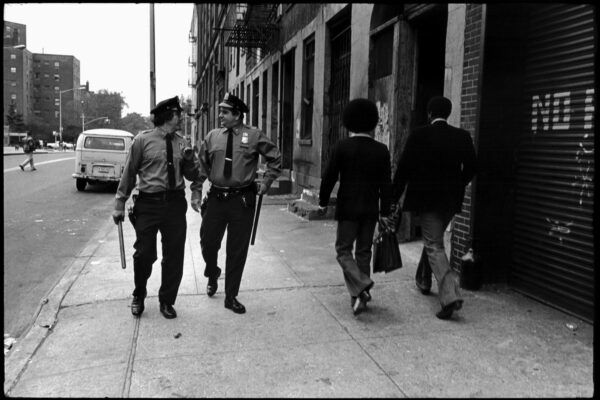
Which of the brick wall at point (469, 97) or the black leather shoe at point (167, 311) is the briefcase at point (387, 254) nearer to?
the brick wall at point (469, 97)

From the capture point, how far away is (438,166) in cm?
466

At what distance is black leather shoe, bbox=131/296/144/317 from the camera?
4.71 metres

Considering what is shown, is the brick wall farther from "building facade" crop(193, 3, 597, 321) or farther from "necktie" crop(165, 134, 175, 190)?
"necktie" crop(165, 134, 175, 190)

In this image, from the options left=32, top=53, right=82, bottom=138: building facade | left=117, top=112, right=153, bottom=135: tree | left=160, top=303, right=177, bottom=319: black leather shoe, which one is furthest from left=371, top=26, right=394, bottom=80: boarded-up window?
left=117, top=112, right=153, bottom=135: tree

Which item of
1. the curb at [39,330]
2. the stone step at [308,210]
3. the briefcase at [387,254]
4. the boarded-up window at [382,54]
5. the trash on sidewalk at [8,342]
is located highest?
the boarded-up window at [382,54]

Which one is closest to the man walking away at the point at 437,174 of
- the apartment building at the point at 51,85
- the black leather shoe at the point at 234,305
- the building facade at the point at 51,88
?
the black leather shoe at the point at 234,305

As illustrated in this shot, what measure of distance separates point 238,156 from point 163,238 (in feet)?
3.32

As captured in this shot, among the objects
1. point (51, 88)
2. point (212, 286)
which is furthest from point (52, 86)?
point (212, 286)

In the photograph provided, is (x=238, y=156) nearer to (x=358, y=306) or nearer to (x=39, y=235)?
(x=358, y=306)

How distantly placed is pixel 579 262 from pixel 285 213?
749cm

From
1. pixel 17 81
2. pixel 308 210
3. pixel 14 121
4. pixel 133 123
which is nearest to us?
pixel 308 210

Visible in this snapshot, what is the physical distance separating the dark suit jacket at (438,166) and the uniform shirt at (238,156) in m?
1.26

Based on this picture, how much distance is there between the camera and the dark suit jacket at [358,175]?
15.0 ft

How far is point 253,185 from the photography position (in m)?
4.99
